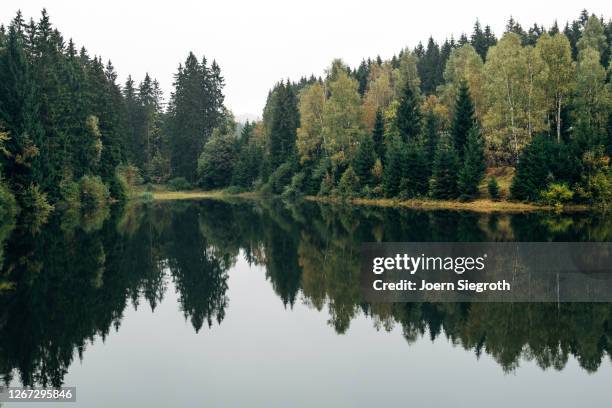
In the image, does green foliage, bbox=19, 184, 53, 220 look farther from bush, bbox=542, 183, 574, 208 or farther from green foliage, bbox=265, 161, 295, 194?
green foliage, bbox=265, 161, 295, 194

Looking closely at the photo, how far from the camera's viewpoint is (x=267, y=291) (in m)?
20.1

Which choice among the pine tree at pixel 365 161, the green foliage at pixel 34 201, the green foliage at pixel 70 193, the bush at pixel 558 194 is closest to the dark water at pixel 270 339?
the green foliage at pixel 34 201

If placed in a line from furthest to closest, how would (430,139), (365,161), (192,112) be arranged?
(192,112)
(365,161)
(430,139)

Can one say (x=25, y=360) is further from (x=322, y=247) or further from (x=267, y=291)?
(x=322, y=247)

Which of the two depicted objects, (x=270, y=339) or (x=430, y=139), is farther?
(x=430, y=139)

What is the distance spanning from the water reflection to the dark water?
67 mm

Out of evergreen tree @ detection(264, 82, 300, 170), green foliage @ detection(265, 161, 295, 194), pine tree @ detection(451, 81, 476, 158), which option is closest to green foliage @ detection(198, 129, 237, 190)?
evergreen tree @ detection(264, 82, 300, 170)

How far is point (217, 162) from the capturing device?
100 metres

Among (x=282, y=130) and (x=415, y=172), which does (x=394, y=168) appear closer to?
(x=415, y=172)

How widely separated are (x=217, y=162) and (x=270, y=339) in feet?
288

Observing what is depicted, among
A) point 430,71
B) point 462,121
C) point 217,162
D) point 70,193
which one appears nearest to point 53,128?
point 70,193

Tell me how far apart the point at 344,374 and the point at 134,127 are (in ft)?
360

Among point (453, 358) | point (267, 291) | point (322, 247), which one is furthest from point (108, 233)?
point (453, 358)

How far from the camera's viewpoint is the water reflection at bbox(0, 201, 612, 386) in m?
13.1
